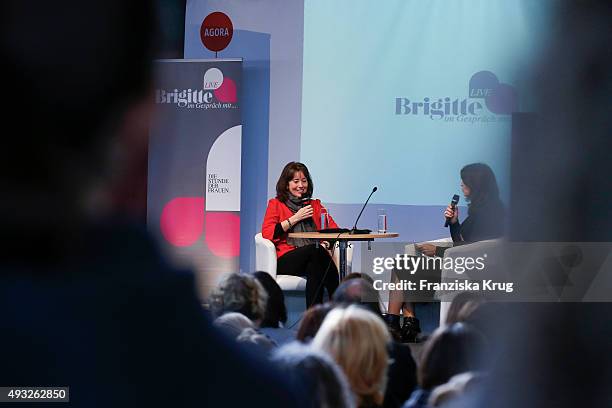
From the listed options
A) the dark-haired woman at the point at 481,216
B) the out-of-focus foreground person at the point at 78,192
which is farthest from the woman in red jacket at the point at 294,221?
the out-of-focus foreground person at the point at 78,192

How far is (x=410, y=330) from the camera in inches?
41.5

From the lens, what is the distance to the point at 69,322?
2.37 feet

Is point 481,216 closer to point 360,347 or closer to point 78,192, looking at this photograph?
point 360,347

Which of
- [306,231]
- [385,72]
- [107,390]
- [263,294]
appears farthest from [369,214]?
[107,390]

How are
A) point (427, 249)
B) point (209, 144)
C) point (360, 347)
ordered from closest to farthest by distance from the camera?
point (360, 347)
point (427, 249)
point (209, 144)

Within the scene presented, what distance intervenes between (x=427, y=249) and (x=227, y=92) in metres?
2.51

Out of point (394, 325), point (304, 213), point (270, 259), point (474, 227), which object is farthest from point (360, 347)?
point (304, 213)

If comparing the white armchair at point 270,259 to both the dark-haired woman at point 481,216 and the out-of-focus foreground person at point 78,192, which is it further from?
the out-of-focus foreground person at point 78,192

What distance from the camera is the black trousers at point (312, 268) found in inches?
50.1

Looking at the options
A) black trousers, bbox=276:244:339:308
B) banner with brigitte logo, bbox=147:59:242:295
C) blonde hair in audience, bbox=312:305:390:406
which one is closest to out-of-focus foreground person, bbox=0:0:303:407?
blonde hair in audience, bbox=312:305:390:406

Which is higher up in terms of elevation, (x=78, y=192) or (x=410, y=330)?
(x=78, y=192)

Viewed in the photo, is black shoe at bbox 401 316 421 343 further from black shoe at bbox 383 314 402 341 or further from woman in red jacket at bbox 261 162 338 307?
woman in red jacket at bbox 261 162 338 307

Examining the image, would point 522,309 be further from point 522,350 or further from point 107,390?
point 107,390

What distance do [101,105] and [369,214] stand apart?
303cm
